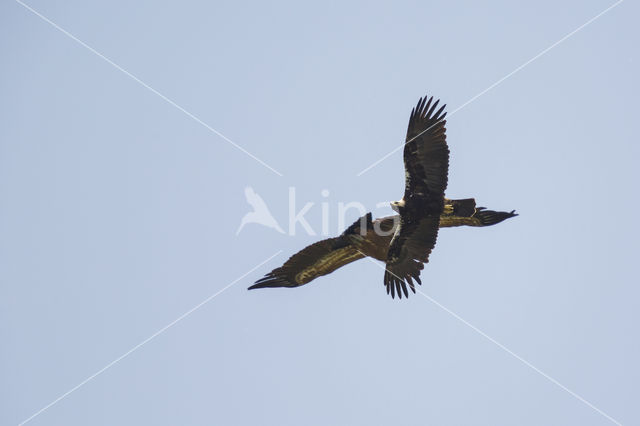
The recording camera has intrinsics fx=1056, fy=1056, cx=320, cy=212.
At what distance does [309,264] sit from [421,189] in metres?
3.55

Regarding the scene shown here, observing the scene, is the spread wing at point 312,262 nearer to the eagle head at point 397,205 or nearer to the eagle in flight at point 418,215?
the eagle in flight at point 418,215

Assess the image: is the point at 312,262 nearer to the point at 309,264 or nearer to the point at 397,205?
the point at 309,264

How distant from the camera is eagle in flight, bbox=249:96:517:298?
20453mm

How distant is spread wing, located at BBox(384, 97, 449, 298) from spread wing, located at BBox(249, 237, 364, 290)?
1.94 meters

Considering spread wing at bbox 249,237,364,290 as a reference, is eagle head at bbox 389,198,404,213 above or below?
above

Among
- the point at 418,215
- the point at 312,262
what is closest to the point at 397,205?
the point at 418,215

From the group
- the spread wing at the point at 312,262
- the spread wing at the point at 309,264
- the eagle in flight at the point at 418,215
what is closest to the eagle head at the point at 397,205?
the eagle in flight at the point at 418,215

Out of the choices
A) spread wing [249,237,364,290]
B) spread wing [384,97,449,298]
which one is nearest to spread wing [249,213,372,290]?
spread wing [249,237,364,290]

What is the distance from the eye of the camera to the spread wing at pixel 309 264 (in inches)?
890

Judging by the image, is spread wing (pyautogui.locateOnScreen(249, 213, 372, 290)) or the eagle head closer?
the eagle head

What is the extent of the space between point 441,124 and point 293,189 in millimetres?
6644

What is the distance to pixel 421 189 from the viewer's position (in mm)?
20578

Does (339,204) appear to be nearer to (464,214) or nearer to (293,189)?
(293,189)

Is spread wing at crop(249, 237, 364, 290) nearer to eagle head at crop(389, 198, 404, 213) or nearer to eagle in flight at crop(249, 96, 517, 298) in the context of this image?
eagle in flight at crop(249, 96, 517, 298)
